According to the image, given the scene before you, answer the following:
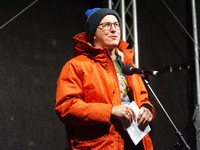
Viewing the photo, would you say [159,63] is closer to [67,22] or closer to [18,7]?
[67,22]

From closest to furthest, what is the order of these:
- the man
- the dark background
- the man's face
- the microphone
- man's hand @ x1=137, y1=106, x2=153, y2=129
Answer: the microphone < the man < man's hand @ x1=137, y1=106, x2=153, y2=129 < the man's face < the dark background

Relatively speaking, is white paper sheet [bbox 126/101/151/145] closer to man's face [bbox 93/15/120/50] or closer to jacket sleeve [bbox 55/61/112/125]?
jacket sleeve [bbox 55/61/112/125]

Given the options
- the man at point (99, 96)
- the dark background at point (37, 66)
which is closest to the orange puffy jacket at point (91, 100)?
the man at point (99, 96)

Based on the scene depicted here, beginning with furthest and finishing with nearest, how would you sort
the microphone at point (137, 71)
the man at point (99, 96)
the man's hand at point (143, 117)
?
the man's hand at point (143, 117) < the man at point (99, 96) < the microphone at point (137, 71)

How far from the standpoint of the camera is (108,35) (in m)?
1.51

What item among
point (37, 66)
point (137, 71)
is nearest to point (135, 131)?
point (137, 71)

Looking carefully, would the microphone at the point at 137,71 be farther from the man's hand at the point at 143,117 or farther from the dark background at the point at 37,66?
the dark background at the point at 37,66

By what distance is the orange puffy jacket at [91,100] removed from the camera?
3.99 feet

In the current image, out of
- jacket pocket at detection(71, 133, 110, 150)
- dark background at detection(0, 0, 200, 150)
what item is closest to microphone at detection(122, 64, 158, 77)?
jacket pocket at detection(71, 133, 110, 150)

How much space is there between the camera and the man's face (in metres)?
1.50

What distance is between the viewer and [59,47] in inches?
93.1

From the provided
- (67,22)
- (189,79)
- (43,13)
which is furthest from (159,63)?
(43,13)

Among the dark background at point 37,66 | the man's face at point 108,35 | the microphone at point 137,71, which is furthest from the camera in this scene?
the dark background at point 37,66

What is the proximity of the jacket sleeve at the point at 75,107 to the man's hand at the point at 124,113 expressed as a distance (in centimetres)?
3
